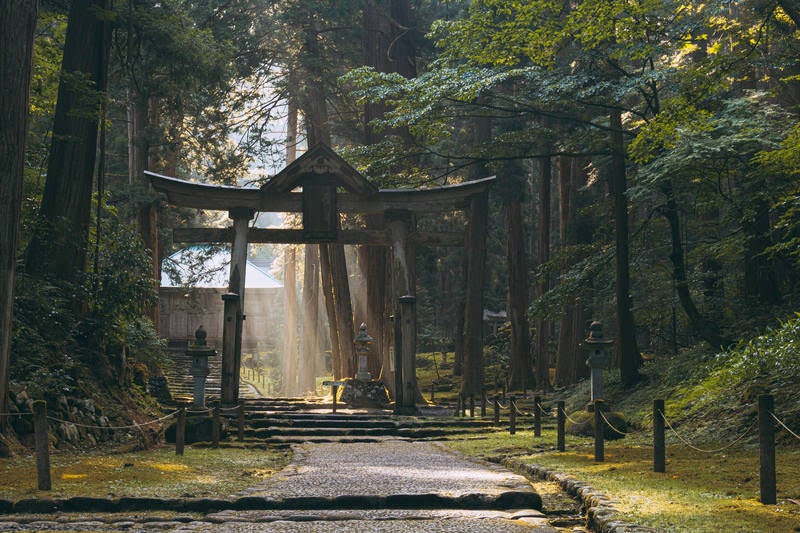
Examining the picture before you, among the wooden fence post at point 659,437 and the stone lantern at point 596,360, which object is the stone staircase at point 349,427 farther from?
the wooden fence post at point 659,437

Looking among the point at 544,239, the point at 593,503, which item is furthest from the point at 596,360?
the point at 544,239

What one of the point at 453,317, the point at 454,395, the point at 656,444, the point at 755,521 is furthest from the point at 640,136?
the point at 453,317

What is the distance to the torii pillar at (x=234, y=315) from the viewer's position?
17484 mm

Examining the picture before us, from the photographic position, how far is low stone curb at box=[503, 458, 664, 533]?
19.7 ft

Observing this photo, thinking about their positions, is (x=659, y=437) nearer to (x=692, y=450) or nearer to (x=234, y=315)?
(x=692, y=450)

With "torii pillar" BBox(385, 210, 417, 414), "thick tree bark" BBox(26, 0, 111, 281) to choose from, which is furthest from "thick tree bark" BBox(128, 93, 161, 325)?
"thick tree bark" BBox(26, 0, 111, 281)

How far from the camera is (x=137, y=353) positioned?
56.1 feet

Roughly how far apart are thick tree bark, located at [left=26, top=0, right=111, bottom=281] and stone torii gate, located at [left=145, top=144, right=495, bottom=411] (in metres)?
3.61

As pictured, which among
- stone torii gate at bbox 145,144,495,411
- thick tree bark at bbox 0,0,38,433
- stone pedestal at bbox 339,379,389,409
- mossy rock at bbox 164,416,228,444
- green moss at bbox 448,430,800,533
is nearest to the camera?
green moss at bbox 448,430,800,533

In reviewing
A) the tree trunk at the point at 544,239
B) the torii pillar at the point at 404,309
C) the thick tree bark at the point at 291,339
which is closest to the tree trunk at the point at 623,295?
the torii pillar at the point at 404,309

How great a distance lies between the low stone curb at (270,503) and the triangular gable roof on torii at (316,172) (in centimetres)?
1208

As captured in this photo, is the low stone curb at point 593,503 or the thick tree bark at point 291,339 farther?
the thick tree bark at point 291,339

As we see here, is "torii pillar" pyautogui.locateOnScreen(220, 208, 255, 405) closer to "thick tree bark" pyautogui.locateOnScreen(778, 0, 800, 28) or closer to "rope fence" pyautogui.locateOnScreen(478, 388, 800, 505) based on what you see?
"rope fence" pyautogui.locateOnScreen(478, 388, 800, 505)

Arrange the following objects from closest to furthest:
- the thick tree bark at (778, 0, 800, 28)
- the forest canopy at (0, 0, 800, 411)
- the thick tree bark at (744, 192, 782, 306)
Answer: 1. the thick tree bark at (778, 0, 800, 28)
2. the forest canopy at (0, 0, 800, 411)
3. the thick tree bark at (744, 192, 782, 306)
